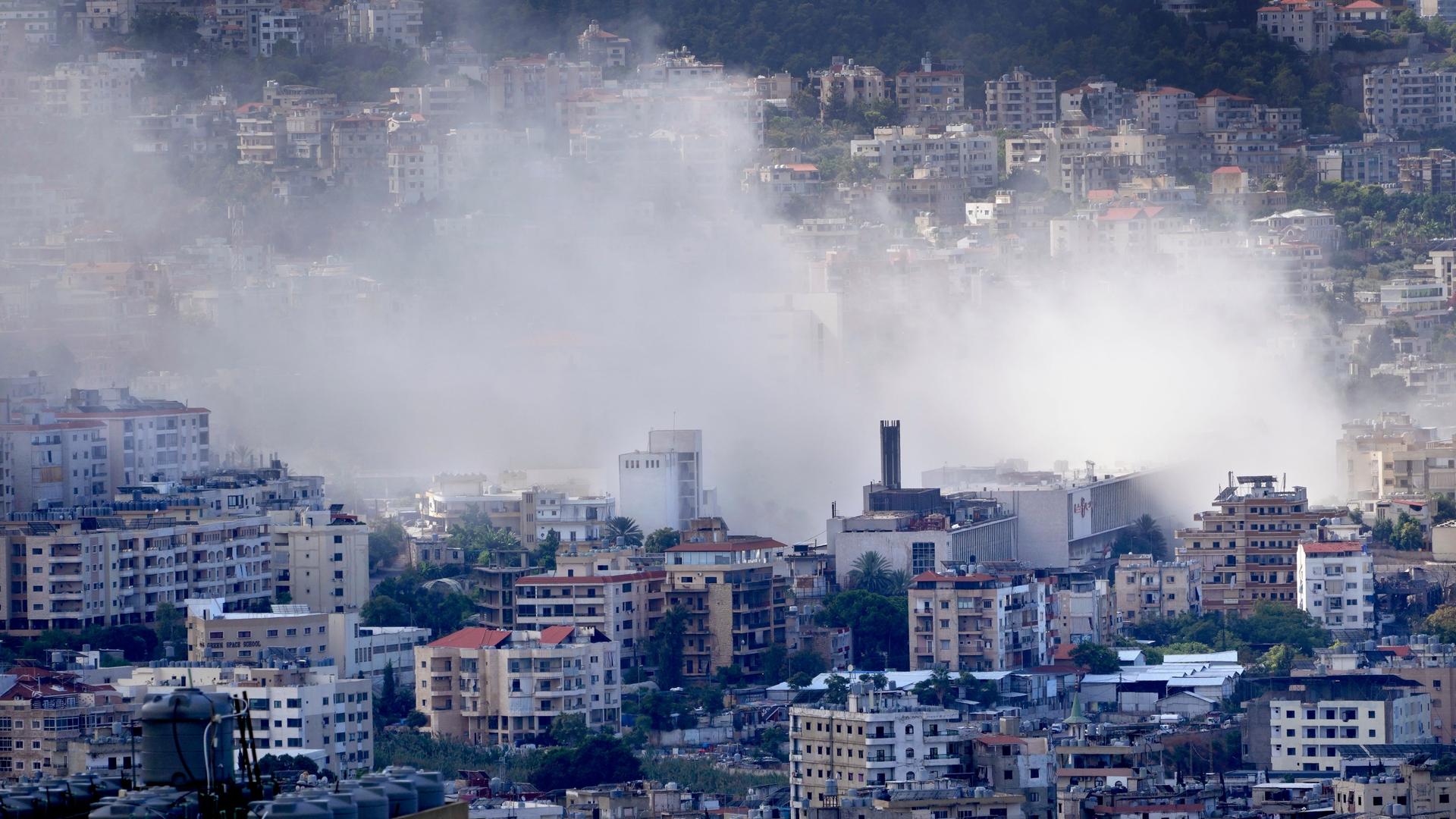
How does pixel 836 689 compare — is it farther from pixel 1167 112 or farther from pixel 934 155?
pixel 1167 112

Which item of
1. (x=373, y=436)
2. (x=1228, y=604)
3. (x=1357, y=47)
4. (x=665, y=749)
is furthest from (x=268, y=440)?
(x=1357, y=47)

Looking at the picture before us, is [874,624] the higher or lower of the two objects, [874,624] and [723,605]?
the lower

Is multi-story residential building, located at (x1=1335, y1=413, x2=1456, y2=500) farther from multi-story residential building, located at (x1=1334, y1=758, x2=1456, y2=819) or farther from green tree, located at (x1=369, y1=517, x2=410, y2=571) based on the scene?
multi-story residential building, located at (x1=1334, y1=758, x2=1456, y2=819)

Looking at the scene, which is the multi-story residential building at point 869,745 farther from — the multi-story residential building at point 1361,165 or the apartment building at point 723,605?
the multi-story residential building at point 1361,165

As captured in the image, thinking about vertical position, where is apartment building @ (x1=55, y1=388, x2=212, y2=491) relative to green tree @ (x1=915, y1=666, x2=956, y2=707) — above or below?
above

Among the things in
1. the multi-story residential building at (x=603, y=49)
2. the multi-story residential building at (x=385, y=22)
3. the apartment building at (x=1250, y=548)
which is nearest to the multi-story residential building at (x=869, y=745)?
the apartment building at (x=1250, y=548)

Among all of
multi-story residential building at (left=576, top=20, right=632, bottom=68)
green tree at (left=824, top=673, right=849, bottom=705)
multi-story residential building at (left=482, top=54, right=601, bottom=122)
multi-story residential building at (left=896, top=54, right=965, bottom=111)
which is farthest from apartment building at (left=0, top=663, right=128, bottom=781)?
multi-story residential building at (left=576, top=20, right=632, bottom=68)

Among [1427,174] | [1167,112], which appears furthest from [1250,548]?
[1167,112]
